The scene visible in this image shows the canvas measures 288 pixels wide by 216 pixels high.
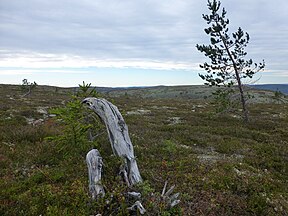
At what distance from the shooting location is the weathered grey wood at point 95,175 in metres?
6.41

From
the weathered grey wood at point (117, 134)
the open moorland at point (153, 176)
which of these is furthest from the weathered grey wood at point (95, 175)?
the weathered grey wood at point (117, 134)

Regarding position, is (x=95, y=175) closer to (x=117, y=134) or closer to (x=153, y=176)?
(x=117, y=134)

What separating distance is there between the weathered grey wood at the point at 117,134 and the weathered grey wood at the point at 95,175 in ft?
2.90

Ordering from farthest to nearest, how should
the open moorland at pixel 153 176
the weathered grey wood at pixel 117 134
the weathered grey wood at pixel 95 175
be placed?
the weathered grey wood at pixel 117 134
the weathered grey wood at pixel 95 175
the open moorland at pixel 153 176

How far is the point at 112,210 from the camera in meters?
6.00

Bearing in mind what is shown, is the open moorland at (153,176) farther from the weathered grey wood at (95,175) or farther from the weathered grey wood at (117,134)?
the weathered grey wood at (117,134)

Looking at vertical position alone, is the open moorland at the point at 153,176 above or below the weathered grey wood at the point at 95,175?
below

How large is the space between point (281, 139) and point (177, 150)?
26.7ft

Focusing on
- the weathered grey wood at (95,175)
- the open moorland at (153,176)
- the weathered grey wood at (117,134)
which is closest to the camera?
the open moorland at (153,176)

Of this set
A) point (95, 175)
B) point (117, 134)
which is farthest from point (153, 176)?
point (95, 175)

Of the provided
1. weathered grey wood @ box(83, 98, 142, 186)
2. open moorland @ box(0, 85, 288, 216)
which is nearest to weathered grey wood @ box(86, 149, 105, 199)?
open moorland @ box(0, 85, 288, 216)

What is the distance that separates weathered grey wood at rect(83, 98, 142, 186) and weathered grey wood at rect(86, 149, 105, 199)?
885 mm

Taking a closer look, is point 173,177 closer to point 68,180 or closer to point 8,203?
point 68,180

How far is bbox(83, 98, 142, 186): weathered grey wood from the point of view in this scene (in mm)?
7887
